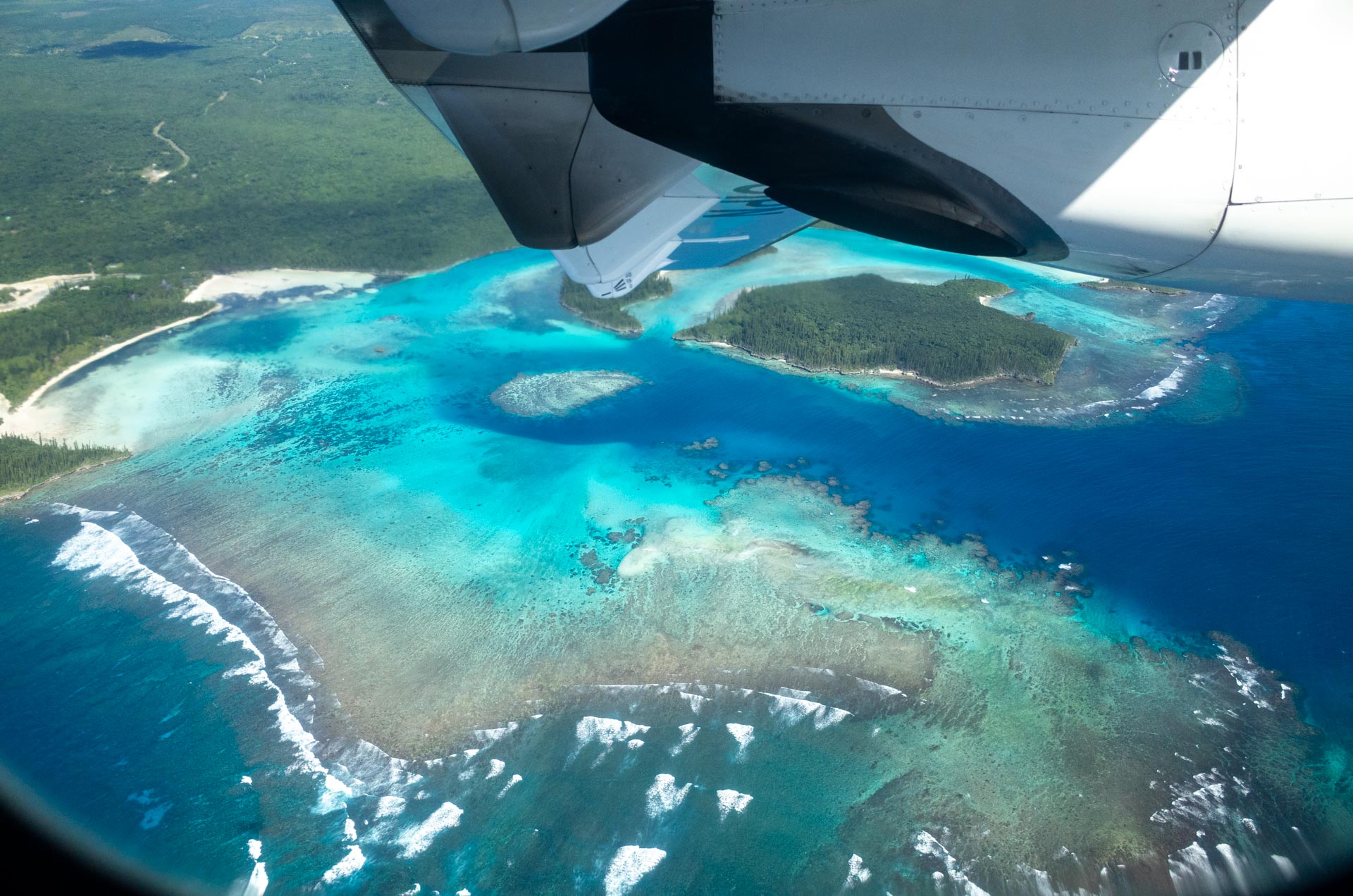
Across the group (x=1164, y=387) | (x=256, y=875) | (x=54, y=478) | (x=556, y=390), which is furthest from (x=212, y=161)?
(x=1164, y=387)

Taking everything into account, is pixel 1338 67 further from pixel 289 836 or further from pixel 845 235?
pixel 845 235

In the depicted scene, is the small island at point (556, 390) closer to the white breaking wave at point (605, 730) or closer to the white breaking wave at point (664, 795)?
the white breaking wave at point (605, 730)

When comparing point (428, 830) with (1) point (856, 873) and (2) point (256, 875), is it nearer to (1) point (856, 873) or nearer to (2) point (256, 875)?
(2) point (256, 875)

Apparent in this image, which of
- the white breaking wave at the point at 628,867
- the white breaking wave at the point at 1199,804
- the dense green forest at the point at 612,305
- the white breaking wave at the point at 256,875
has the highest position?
the dense green forest at the point at 612,305

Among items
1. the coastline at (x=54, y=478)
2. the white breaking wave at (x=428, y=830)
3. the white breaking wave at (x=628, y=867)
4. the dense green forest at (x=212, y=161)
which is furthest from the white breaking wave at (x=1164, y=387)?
the coastline at (x=54, y=478)

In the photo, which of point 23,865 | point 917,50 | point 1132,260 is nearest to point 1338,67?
point 1132,260

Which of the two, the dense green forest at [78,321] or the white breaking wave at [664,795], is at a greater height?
the dense green forest at [78,321]
